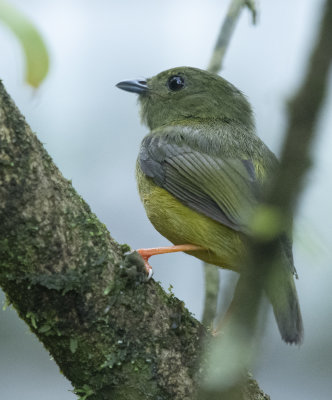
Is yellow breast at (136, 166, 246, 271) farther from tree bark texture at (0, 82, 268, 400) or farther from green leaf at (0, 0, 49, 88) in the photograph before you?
green leaf at (0, 0, 49, 88)

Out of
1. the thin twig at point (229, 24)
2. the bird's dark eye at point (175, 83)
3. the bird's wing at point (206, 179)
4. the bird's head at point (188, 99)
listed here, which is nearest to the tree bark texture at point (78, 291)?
the bird's wing at point (206, 179)

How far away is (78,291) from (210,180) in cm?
151

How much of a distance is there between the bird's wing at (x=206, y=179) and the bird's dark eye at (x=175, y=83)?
0.95 metres

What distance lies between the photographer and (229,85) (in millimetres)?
5227

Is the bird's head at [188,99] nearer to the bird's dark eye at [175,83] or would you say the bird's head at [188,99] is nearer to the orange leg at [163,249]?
the bird's dark eye at [175,83]

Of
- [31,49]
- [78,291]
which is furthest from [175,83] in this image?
[31,49]

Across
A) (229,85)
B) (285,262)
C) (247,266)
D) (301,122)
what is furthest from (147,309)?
(229,85)

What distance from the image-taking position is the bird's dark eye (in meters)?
5.27

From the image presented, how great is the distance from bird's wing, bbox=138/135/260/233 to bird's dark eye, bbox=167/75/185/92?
953 mm

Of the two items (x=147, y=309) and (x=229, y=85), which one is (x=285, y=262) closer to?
(x=147, y=309)

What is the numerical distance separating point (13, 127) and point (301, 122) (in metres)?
1.75

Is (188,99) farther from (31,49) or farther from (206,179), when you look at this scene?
(31,49)

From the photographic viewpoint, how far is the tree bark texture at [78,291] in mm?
2436

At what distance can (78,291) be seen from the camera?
256 cm
